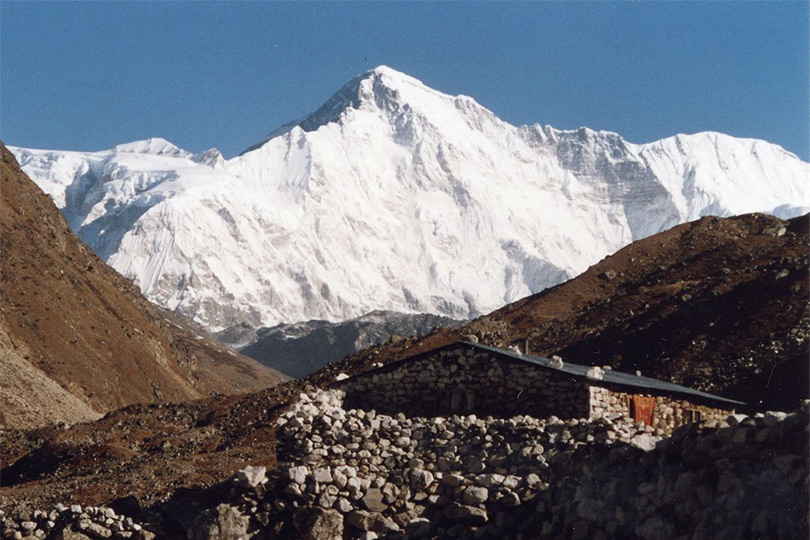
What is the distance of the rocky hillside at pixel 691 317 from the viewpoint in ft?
116

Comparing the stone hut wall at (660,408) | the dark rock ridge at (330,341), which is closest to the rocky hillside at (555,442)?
the stone hut wall at (660,408)

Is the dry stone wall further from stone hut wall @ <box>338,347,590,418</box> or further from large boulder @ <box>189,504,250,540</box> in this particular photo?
large boulder @ <box>189,504,250,540</box>

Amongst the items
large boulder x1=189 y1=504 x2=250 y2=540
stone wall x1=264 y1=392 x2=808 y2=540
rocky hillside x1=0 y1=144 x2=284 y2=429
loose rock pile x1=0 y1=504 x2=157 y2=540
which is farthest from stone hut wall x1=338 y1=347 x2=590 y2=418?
rocky hillside x1=0 y1=144 x2=284 y2=429

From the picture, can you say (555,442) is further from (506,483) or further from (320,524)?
(320,524)

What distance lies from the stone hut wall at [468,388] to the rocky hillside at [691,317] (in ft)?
45.4

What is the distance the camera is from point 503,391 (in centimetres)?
1700

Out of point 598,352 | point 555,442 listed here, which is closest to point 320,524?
point 555,442

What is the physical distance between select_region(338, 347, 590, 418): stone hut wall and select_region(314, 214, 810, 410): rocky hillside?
1384cm

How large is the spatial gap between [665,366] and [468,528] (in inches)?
1074

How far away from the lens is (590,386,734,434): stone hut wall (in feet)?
53.0

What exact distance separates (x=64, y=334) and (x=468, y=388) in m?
55.3

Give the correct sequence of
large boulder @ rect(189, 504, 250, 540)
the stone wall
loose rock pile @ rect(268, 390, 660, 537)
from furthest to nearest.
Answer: large boulder @ rect(189, 504, 250, 540), loose rock pile @ rect(268, 390, 660, 537), the stone wall

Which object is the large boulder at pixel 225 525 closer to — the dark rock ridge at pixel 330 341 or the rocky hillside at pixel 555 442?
the rocky hillside at pixel 555 442

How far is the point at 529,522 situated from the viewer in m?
12.6
